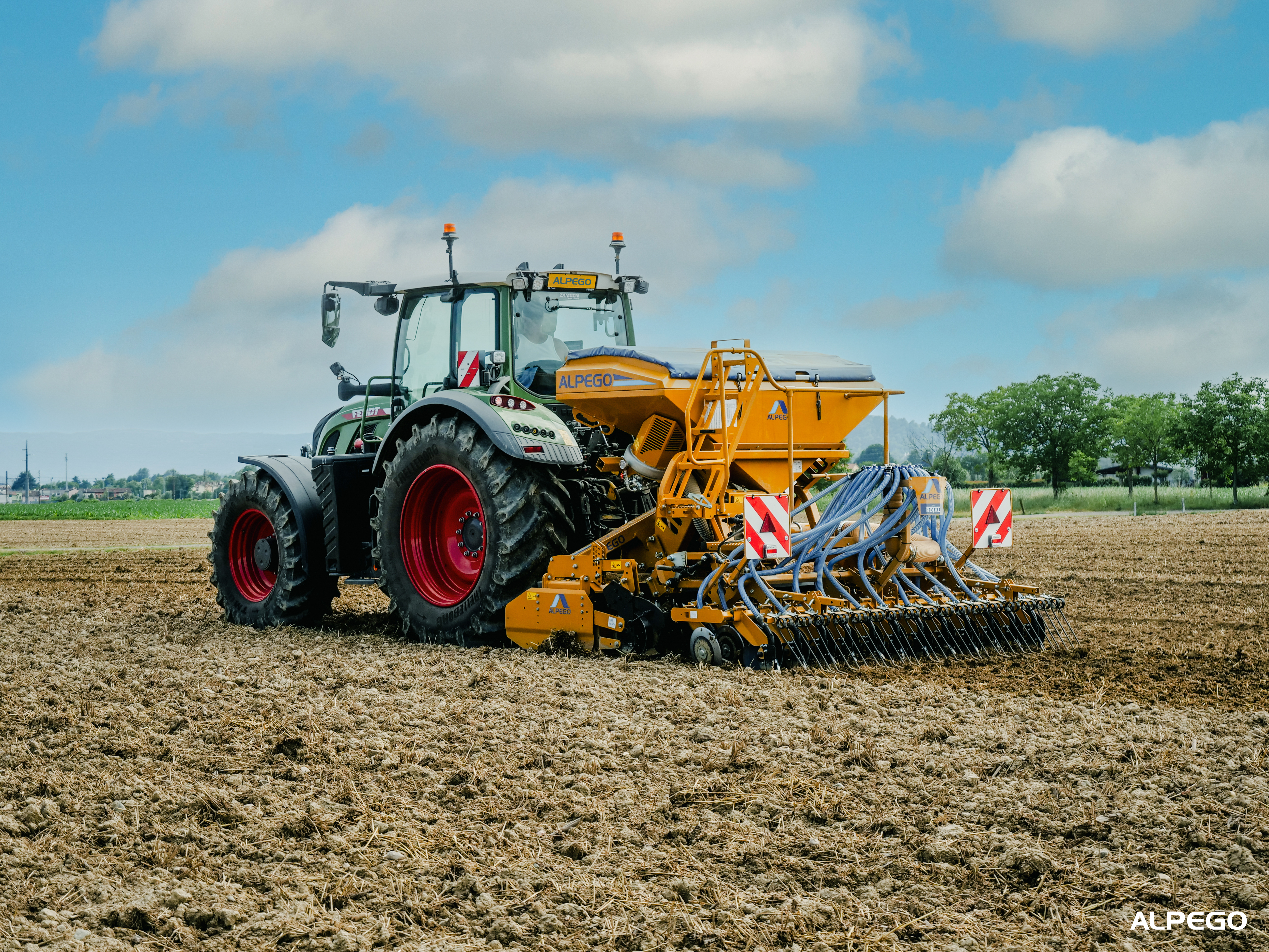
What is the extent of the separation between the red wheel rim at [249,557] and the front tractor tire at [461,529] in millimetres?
1527

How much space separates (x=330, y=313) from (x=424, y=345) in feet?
2.36

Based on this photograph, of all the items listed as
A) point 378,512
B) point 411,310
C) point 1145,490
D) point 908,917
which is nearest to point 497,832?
point 908,917

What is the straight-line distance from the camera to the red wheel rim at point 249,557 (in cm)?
933

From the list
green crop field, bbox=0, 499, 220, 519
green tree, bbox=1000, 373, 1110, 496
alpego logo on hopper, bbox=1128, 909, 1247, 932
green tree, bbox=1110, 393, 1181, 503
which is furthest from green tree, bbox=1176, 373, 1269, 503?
alpego logo on hopper, bbox=1128, 909, 1247, 932

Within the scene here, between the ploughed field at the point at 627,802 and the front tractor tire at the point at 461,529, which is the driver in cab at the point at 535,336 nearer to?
the front tractor tire at the point at 461,529

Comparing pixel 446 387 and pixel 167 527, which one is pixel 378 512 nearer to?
pixel 446 387

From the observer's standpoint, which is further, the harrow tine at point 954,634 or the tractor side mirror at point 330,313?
the tractor side mirror at point 330,313

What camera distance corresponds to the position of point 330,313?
27.9ft

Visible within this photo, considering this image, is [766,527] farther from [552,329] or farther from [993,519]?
[552,329]

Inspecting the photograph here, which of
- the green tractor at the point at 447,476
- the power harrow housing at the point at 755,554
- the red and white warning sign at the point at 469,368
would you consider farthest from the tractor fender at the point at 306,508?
the power harrow housing at the point at 755,554

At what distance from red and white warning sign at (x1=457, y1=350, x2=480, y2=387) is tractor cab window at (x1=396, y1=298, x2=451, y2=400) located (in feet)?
0.46

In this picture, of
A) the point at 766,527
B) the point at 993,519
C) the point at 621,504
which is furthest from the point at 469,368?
the point at 993,519

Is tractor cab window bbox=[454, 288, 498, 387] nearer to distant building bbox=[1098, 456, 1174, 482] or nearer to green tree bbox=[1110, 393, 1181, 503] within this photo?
green tree bbox=[1110, 393, 1181, 503]

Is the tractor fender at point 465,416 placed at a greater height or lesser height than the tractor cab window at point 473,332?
lesser
